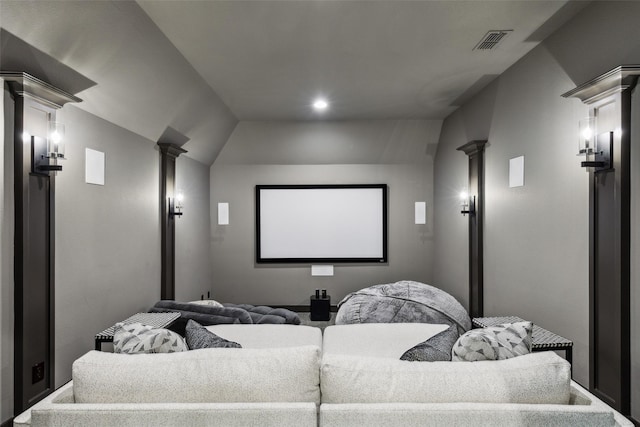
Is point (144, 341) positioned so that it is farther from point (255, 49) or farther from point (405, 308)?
point (405, 308)

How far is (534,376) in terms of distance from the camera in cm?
156

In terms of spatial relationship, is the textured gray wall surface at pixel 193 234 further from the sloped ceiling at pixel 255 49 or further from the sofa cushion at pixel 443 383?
the sofa cushion at pixel 443 383

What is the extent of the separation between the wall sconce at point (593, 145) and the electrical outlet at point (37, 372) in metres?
3.68

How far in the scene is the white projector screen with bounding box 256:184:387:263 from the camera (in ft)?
22.6

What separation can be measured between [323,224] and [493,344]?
510cm

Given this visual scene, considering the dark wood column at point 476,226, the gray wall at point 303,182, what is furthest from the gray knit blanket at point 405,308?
the gray wall at point 303,182

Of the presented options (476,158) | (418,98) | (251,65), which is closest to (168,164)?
(251,65)

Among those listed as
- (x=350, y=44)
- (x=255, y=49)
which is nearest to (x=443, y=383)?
(x=350, y=44)

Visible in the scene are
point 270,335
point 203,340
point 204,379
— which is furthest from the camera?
point 270,335

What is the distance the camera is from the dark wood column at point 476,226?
4.86m

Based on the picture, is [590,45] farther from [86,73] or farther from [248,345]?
[86,73]

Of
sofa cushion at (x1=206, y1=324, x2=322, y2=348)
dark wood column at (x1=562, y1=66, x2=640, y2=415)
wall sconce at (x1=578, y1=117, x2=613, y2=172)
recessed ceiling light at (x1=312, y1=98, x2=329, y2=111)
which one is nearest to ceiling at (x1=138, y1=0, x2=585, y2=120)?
recessed ceiling light at (x1=312, y1=98, x2=329, y2=111)

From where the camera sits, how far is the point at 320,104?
5508 millimetres

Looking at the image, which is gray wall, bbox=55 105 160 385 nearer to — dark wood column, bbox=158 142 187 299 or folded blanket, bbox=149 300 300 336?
dark wood column, bbox=158 142 187 299
